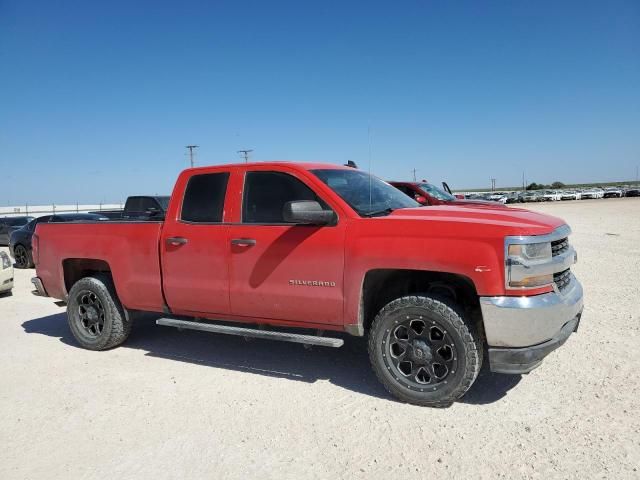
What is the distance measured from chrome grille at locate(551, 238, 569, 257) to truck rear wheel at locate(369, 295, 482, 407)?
0.88 m

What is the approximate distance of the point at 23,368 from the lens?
4961mm

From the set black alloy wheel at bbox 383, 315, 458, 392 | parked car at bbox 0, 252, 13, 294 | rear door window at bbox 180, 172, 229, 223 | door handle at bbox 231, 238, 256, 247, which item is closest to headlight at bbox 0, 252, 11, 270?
parked car at bbox 0, 252, 13, 294

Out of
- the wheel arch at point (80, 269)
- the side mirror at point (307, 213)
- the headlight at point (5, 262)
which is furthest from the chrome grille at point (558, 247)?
the headlight at point (5, 262)

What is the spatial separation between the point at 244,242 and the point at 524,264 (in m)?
2.36

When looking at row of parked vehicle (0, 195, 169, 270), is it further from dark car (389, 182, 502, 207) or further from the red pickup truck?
dark car (389, 182, 502, 207)

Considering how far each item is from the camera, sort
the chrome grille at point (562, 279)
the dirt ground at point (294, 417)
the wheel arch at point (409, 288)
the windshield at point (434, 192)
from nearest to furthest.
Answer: the dirt ground at point (294, 417) < the chrome grille at point (562, 279) < the wheel arch at point (409, 288) < the windshield at point (434, 192)

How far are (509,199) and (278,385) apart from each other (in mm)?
67161

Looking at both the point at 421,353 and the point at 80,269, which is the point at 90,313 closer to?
the point at 80,269

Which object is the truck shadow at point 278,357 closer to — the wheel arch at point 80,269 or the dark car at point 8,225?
the wheel arch at point 80,269

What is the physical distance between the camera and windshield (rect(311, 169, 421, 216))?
4.33m

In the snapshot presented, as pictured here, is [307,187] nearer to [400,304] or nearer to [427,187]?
[400,304]

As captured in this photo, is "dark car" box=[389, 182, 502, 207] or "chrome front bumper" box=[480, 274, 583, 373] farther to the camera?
"dark car" box=[389, 182, 502, 207]

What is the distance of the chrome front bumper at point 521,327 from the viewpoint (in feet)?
11.4

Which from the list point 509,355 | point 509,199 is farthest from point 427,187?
point 509,199
